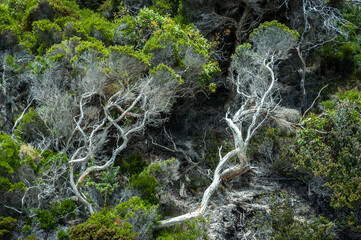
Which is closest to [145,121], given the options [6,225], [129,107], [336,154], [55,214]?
[129,107]

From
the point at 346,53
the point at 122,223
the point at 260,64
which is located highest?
the point at 260,64

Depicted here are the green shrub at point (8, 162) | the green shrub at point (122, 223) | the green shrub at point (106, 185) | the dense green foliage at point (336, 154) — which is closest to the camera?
the green shrub at point (122, 223)

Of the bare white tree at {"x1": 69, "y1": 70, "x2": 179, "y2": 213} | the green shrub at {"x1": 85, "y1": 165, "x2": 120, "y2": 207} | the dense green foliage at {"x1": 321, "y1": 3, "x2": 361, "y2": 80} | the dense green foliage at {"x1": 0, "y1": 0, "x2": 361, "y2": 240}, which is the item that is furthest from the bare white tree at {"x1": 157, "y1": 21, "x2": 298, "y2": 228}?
the dense green foliage at {"x1": 321, "y1": 3, "x2": 361, "y2": 80}

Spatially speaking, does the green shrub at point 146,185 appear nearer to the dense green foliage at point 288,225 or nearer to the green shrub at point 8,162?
the green shrub at point 8,162

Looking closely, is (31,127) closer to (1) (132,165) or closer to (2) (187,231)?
(1) (132,165)

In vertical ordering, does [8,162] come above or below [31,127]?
above

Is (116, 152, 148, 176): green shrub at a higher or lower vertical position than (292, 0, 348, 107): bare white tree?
lower

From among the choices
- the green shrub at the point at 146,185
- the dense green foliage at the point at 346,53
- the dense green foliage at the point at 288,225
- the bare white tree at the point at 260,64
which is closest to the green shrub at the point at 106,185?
the green shrub at the point at 146,185

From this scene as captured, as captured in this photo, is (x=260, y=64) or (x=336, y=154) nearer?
(x=336, y=154)

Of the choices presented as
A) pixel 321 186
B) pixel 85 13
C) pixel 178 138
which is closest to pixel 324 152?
pixel 321 186

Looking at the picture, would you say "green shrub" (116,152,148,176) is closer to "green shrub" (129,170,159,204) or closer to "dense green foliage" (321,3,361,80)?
"green shrub" (129,170,159,204)

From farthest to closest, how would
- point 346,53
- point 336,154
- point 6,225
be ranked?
1. point 346,53
2. point 336,154
3. point 6,225

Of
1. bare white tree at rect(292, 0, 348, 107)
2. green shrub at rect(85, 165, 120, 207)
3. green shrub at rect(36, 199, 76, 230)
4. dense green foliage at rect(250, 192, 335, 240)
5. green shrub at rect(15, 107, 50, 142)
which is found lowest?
dense green foliage at rect(250, 192, 335, 240)

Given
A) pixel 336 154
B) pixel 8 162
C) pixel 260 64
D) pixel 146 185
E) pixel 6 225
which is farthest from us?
pixel 260 64
